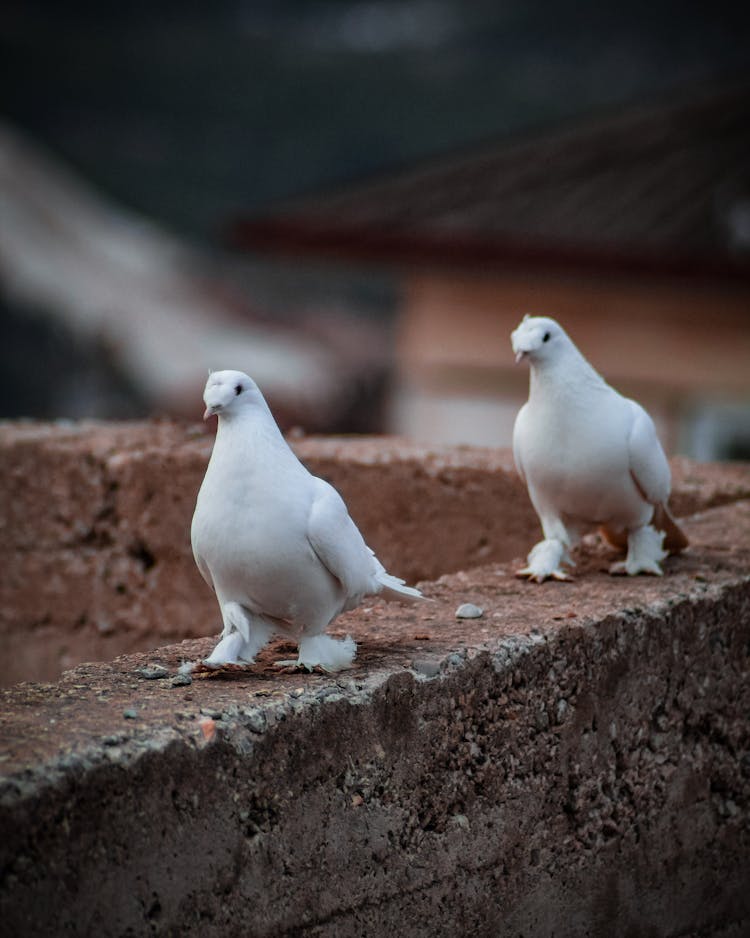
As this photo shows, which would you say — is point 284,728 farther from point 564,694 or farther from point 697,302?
point 697,302

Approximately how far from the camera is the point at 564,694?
2.56 meters

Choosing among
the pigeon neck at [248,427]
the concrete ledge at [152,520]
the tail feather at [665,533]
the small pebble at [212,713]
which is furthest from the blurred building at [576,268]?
the small pebble at [212,713]

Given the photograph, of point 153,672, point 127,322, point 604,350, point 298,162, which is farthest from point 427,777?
point 298,162

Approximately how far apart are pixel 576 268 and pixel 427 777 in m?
5.41

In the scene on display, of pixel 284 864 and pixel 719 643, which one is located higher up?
pixel 719 643

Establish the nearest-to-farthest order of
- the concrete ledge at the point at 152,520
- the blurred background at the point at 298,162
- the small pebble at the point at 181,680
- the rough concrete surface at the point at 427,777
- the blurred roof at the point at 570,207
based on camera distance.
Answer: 1. the rough concrete surface at the point at 427,777
2. the small pebble at the point at 181,680
3. the concrete ledge at the point at 152,520
4. the blurred roof at the point at 570,207
5. the blurred background at the point at 298,162

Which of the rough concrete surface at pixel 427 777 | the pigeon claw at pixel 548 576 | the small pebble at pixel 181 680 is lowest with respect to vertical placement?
the rough concrete surface at pixel 427 777

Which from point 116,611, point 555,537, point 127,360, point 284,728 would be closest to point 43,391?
point 127,360

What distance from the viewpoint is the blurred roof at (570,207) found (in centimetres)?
738

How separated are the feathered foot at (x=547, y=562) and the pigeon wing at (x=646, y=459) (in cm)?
23

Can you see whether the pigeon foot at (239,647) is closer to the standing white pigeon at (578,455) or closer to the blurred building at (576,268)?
the standing white pigeon at (578,455)

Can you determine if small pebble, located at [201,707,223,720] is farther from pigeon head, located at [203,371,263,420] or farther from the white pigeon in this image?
pigeon head, located at [203,371,263,420]

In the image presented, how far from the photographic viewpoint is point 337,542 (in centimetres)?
225

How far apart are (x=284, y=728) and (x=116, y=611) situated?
2.15 m
